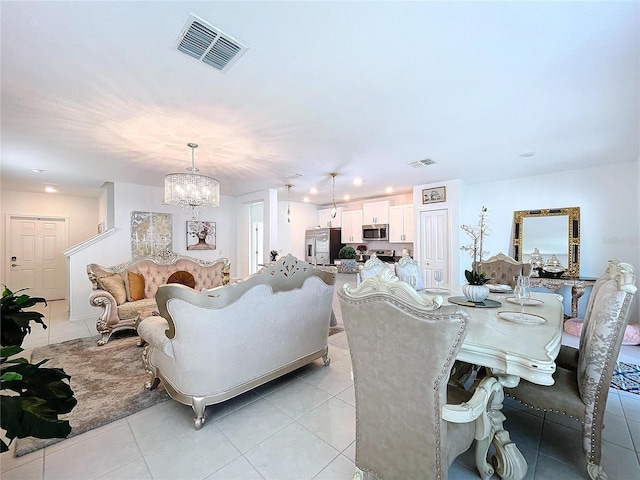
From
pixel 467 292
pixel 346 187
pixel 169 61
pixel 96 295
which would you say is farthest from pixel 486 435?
pixel 346 187

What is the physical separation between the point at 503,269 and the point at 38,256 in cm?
930

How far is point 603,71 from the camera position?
194 cm

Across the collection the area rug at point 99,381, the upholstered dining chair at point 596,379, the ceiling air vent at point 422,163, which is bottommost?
the area rug at point 99,381

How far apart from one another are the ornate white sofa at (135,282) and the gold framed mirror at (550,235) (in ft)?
17.4

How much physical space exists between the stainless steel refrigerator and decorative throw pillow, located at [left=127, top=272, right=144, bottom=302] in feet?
13.5

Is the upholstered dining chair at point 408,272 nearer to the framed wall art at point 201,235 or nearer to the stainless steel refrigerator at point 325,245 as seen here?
the stainless steel refrigerator at point 325,245

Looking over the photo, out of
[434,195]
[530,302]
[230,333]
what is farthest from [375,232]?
[230,333]

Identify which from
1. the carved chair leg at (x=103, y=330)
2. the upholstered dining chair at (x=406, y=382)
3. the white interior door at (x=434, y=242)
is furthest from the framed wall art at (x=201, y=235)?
the upholstered dining chair at (x=406, y=382)

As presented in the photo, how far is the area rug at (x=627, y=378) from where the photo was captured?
241 cm

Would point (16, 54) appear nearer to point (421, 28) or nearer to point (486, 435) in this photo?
point (421, 28)

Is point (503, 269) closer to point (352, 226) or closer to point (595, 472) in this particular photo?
point (595, 472)

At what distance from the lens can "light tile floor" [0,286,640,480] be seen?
5.17ft

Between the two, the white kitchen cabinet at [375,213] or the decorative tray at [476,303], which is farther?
the white kitchen cabinet at [375,213]

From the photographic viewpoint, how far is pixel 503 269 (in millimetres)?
3729
